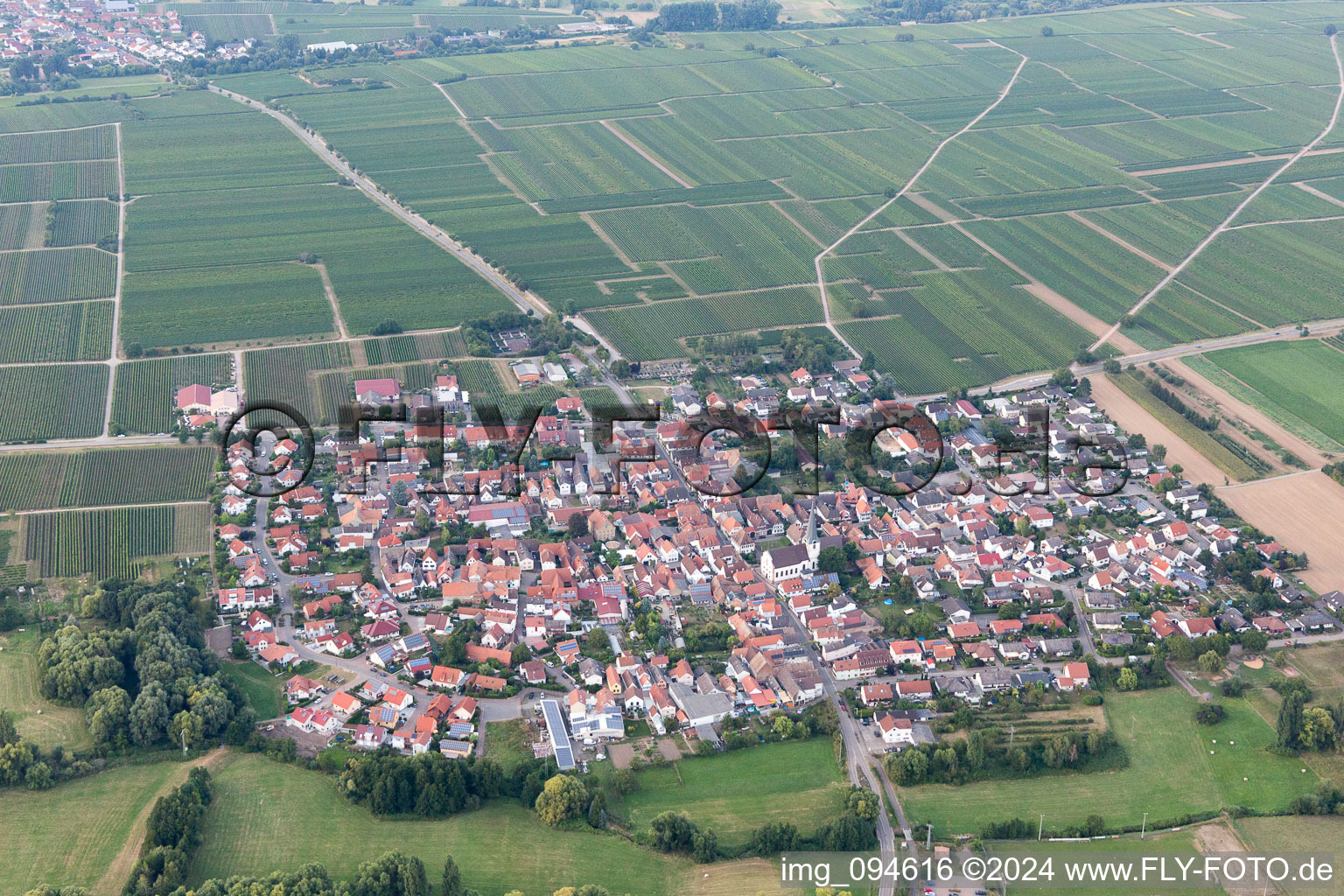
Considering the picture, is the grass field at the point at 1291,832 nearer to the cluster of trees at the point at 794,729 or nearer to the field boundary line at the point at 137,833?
the cluster of trees at the point at 794,729

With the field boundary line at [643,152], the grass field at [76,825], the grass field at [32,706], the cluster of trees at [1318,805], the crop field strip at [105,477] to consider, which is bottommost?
the cluster of trees at [1318,805]

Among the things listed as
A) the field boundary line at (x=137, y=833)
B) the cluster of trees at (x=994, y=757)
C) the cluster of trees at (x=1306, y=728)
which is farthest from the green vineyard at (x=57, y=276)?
the cluster of trees at (x=1306, y=728)

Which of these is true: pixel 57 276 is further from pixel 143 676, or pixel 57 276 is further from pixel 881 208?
pixel 881 208

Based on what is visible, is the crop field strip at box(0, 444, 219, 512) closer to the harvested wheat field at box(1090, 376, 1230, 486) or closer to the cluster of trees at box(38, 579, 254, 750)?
the cluster of trees at box(38, 579, 254, 750)

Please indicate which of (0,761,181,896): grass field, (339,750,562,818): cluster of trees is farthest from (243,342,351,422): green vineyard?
(339,750,562,818): cluster of trees

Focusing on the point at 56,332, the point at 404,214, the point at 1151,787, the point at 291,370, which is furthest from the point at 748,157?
the point at 1151,787
